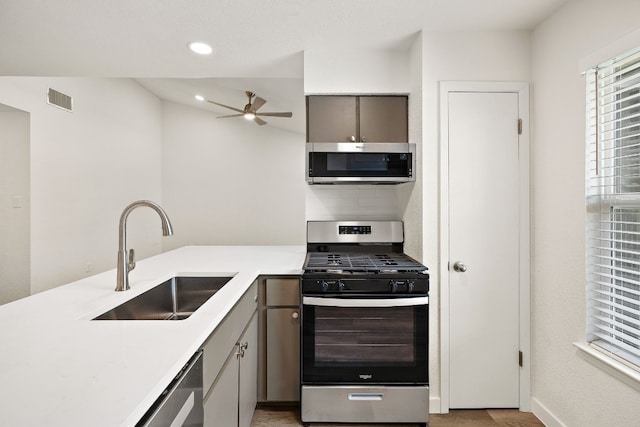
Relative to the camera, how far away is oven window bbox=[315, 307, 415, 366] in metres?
1.79

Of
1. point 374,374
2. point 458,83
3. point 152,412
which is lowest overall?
point 374,374

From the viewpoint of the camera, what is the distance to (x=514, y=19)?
74.0 inches

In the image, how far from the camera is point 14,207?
351 cm

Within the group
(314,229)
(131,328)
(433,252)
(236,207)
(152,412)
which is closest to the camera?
(152,412)

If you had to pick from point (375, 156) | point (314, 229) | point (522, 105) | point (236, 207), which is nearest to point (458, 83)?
point (522, 105)

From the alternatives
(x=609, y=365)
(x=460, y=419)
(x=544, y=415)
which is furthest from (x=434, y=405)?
(x=609, y=365)

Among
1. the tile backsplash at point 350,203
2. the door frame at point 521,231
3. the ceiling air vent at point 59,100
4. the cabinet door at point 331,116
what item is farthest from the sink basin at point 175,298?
the ceiling air vent at point 59,100

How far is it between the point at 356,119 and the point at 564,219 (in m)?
1.37

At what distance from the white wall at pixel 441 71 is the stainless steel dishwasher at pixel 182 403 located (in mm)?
1455

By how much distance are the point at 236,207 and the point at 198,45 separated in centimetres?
465

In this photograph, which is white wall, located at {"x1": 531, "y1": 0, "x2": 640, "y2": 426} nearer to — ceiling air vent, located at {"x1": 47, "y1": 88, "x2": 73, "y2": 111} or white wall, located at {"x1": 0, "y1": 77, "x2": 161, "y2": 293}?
white wall, located at {"x1": 0, "y1": 77, "x2": 161, "y2": 293}

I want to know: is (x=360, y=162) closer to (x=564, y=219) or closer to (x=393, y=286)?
(x=393, y=286)

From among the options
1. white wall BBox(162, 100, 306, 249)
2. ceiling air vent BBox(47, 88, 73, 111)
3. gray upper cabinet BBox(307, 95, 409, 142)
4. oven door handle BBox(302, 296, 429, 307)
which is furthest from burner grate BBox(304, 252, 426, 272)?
white wall BBox(162, 100, 306, 249)

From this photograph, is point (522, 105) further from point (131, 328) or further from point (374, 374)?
point (131, 328)
